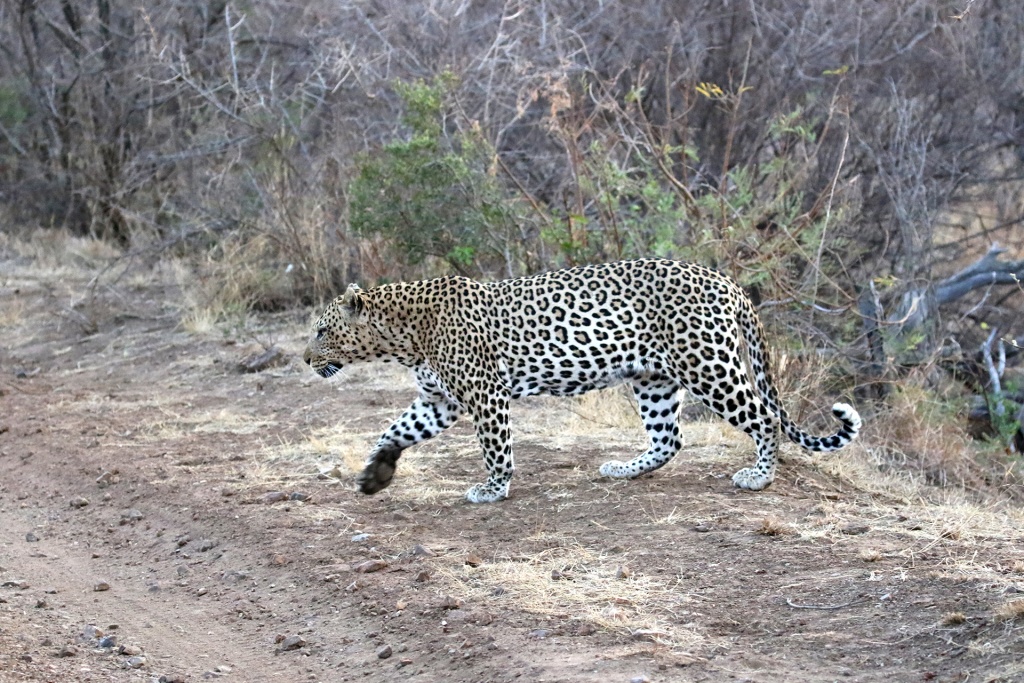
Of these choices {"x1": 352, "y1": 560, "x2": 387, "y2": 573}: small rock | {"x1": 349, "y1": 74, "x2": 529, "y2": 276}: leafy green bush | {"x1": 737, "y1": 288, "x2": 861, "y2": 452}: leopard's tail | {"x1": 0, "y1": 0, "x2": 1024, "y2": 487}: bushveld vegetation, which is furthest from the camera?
{"x1": 349, "y1": 74, "x2": 529, "y2": 276}: leafy green bush

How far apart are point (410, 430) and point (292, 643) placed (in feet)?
6.40

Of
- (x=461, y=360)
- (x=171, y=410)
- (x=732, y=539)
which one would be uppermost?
(x=461, y=360)

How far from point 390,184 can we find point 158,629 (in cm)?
606

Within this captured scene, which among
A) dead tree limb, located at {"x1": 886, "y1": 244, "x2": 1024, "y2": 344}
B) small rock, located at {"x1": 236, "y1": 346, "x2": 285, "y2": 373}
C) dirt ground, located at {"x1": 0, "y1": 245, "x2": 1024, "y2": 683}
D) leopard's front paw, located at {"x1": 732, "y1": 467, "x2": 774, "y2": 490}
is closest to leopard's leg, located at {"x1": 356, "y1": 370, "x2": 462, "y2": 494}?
dirt ground, located at {"x1": 0, "y1": 245, "x2": 1024, "y2": 683}

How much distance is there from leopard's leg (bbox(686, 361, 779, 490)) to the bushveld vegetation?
164cm

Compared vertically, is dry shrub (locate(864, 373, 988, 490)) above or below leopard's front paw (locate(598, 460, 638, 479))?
below

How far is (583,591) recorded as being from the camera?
5938 millimetres

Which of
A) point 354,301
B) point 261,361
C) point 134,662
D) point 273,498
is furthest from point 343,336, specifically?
point 261,361

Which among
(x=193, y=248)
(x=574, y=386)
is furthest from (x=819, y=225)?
(x=193, y=248)

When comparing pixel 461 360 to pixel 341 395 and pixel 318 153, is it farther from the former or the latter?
pixel 318 153

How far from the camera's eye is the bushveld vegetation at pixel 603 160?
411 inches

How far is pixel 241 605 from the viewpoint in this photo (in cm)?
633

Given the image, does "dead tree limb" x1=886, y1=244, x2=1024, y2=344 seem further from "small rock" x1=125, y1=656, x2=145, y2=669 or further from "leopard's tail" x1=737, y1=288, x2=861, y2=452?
"small rock" x1=125, y1=656, x2=145, y2=669

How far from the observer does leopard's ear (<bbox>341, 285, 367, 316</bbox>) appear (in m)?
7.69
